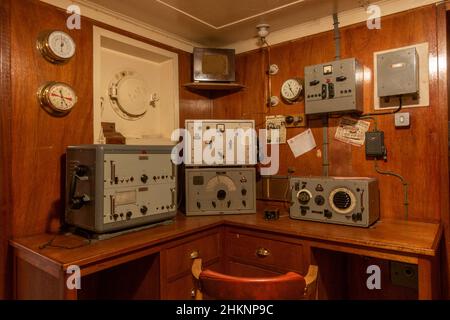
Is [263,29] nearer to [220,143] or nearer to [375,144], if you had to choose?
[220,143]

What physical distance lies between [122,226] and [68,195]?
0.36 m

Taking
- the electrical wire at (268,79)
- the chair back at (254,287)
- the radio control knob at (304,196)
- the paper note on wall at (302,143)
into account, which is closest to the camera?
the chair back at (254,287)

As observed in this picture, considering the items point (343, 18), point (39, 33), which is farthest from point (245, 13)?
point (39, 33)

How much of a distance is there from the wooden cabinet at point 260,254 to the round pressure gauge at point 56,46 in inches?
61.9

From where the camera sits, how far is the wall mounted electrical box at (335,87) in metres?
2.03

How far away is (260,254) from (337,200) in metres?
0.60

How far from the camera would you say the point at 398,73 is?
76.5 inches

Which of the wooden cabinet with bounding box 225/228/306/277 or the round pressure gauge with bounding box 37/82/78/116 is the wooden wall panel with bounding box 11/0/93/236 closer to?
the round pressure gauge with bounding box 37/82/78/116

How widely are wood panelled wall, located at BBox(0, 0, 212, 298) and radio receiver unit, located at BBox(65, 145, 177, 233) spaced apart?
0.56 feet

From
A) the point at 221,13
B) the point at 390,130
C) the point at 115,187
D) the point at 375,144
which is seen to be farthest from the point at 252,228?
the point at 221,13

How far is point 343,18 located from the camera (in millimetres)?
2270

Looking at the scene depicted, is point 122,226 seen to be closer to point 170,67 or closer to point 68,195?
point 68,195

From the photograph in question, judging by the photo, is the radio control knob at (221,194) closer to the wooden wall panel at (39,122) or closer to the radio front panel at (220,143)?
the radio front panel at (220,143)

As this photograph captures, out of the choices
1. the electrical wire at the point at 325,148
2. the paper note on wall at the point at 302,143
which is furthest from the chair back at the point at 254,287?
the paper note on wall at the point at 302,143
